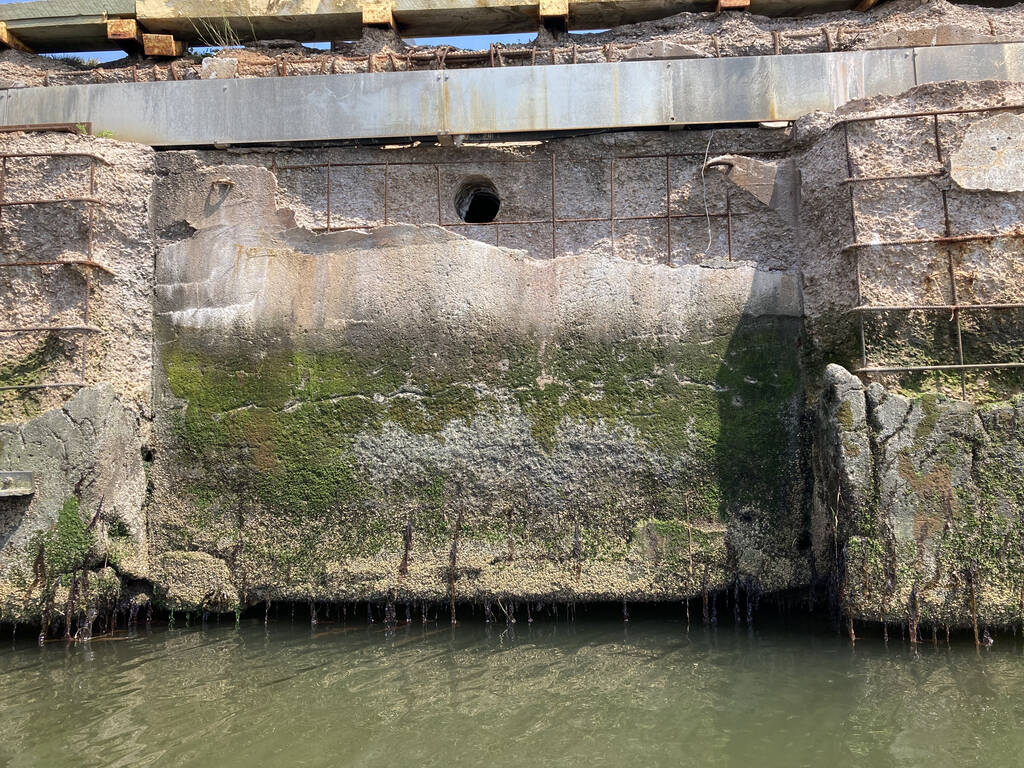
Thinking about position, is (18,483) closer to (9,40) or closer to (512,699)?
(512,699)

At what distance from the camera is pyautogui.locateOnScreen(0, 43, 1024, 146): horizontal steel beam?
205 inches

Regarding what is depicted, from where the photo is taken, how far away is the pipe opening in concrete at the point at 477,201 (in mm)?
5547

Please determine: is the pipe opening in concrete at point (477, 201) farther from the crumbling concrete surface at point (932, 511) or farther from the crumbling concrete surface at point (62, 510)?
the crumbling concrete surface at point (932, 511)

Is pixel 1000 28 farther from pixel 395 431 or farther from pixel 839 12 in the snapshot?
pixel 395 431

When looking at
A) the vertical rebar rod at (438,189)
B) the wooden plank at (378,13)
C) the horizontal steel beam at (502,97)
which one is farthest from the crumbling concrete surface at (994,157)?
the wooden plank at (378,13)

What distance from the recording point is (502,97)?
537 cm

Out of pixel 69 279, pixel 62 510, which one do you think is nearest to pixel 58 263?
pixel 69 279

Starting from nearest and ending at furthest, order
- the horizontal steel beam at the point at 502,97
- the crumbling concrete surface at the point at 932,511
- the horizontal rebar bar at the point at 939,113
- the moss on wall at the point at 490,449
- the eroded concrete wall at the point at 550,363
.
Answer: the crumbling concrete surface at the point at 932,511 → the horizontal rebar bar at the point at 939,113 → the eroded concrete wall at the point at 550,363 → the moss on wall at the point at 490,449 → the horizontal steel beam at the point at 502,97

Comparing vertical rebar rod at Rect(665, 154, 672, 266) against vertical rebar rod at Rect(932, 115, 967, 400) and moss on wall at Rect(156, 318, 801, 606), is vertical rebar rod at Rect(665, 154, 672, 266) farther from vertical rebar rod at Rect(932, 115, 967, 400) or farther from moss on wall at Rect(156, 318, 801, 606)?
vertical rebar rod at Rect(932, 115, 967, 400)

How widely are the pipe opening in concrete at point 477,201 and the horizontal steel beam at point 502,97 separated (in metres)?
0.34

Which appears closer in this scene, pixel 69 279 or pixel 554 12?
pixel 69 279

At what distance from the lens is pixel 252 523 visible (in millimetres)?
4980

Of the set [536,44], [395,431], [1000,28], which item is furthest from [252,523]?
[1000,28]

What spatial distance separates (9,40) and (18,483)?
3.39m
